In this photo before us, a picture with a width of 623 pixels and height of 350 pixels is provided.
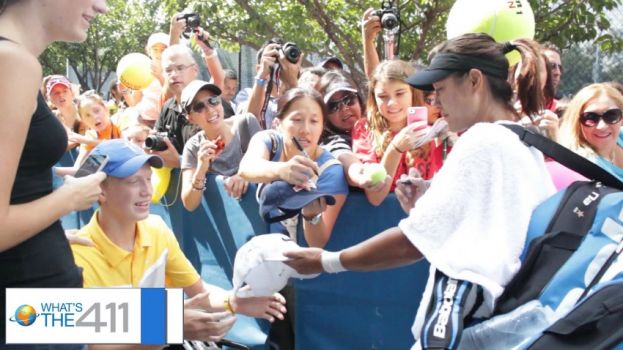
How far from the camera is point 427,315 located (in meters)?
2.17

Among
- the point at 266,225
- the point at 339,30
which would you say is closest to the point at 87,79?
the point at 339,30

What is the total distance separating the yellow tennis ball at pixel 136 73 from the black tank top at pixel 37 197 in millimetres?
6330

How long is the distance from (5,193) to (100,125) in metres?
5.84

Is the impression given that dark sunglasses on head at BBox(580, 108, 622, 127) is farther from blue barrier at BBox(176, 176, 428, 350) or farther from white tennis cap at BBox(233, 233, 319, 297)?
white tennis cap at BBox(233, 233, 319, 297)

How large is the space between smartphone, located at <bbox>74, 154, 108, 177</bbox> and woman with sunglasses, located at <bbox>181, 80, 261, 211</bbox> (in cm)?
167

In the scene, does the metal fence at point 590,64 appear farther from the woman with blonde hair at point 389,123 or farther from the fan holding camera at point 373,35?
the woman with blonde hair at point 389,123

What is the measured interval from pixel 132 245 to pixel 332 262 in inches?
39.8

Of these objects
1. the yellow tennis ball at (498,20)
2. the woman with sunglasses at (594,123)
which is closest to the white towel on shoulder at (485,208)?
the woman with sunglasses at (594,123)

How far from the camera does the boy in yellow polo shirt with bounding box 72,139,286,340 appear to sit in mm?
3023

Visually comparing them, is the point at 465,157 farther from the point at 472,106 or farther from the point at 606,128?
the point at 606,128

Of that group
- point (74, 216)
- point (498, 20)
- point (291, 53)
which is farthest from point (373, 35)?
point (74, 216)

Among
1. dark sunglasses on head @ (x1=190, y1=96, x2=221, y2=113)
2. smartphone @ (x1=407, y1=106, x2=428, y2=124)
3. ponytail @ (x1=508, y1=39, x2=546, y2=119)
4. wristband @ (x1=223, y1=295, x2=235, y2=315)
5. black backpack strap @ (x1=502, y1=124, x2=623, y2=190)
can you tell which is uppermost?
ponytail @ (x1=508, y1=39, x2=546, y2=119)

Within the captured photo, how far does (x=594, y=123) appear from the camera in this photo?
13.0 ft

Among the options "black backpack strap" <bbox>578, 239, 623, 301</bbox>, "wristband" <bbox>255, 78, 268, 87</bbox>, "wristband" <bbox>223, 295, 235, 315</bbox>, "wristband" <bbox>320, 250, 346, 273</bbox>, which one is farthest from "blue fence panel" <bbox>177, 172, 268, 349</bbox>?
"black backpack strap" <bbox>578, 239, 623, 301</bbox>
